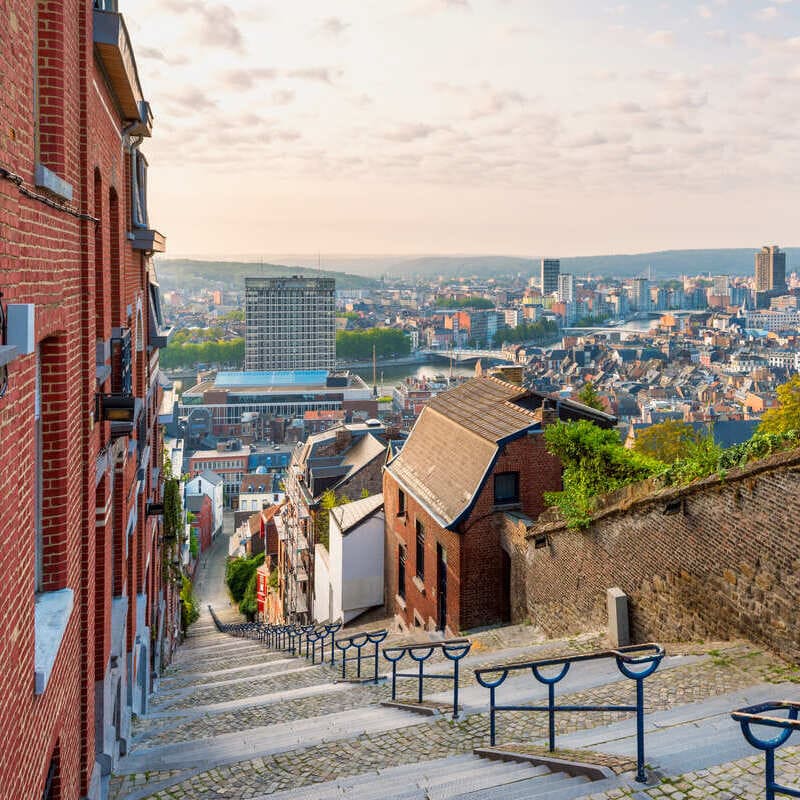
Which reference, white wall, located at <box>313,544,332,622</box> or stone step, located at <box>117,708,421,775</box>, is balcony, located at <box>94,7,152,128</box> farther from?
white wall, located at <box>313,544,332,622</box>

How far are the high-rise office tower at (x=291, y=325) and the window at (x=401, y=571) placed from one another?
467ft

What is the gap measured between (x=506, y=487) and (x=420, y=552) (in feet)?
11.9

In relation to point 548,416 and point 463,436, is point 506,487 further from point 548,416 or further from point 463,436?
point 463,436

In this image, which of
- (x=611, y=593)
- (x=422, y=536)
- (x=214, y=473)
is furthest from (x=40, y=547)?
(x=214, y=473)

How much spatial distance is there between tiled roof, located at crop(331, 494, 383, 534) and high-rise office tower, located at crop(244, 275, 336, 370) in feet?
455

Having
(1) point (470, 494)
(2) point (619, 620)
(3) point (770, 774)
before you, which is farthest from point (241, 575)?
(3) point (770, 774)

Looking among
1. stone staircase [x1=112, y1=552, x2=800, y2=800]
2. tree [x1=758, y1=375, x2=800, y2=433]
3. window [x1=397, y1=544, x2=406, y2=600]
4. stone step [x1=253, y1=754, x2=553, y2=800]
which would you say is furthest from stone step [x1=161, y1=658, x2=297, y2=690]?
tree [x1=758, y1=375, x2=800, y2=433]

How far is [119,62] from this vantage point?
7645mm

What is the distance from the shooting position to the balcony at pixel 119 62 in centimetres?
706

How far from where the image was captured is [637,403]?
114 m

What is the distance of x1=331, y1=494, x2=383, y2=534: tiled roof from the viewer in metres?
22.5

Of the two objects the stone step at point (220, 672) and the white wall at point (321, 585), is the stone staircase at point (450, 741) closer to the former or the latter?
the stone step at point (220, 672)

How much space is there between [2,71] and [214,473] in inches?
3347

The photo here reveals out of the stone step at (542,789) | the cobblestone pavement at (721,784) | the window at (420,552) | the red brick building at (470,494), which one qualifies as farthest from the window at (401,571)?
the cobblestone pavement at (721,784)
